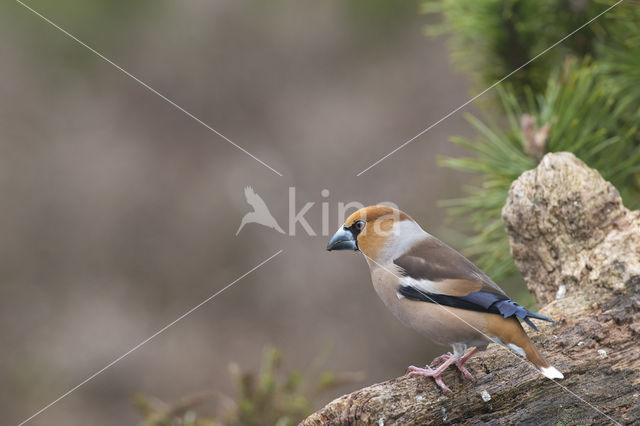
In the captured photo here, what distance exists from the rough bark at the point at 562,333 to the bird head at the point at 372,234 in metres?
0.53

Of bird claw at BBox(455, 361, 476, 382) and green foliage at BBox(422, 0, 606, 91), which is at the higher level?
green foliage at BBox(422, 0, 606, 91)

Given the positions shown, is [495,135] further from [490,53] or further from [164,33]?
[164,33]

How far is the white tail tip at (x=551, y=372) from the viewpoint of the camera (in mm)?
2057

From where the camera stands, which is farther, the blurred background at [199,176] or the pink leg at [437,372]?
the blurred background at [199,176]

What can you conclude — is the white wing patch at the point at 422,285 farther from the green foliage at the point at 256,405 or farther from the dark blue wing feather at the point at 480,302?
the green foliage at the point at 256,405

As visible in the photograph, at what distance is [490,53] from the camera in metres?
3.62

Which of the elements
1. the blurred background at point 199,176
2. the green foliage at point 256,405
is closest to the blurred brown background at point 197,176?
the blurred background at point 199,176

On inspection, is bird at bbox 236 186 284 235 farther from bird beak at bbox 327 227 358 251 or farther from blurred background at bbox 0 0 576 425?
bird beak at bbox 327 227 358 251

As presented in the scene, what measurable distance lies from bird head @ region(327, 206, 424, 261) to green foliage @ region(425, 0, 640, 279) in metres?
0.58

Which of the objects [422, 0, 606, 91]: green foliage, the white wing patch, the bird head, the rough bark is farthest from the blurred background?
the white wing patch

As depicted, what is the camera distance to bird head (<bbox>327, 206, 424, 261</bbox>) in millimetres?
2611
